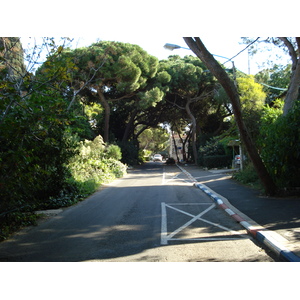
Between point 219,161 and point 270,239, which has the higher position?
point 219,161

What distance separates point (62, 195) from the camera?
11.9 meters

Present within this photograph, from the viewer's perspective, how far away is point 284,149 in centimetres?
1048

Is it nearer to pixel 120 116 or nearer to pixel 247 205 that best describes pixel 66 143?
pixel 247 205

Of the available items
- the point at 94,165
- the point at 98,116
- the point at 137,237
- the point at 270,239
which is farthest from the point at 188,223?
the point at 98,116

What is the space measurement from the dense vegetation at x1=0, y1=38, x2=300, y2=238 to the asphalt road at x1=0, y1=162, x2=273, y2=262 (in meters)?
1.09

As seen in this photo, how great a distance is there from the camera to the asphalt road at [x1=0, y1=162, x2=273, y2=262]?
5441 mm

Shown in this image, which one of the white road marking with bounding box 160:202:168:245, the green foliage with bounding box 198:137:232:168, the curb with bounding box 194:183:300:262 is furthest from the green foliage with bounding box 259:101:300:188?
the green foliage with bounding box 198:137:232:168

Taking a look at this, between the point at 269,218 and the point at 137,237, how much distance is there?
11.1 feet

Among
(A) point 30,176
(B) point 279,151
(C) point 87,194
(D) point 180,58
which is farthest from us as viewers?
(D) point 180,58

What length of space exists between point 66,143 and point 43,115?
520 cm

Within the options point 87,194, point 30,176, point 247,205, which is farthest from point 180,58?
point 30,176

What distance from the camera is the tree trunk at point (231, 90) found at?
969cm

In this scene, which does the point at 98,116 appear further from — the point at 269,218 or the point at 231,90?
the point at 269,218

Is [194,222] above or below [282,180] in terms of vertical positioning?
below
